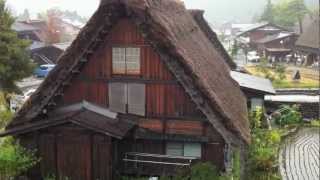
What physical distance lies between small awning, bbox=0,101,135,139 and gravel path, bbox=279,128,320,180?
7.19 m

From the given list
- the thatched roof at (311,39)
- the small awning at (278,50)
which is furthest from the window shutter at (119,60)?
the small awning at (278,50)

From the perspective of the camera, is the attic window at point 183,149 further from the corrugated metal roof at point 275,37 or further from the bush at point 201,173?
the corrugated metal roof at point 275,37

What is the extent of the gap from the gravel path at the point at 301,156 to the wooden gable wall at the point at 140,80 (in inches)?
237

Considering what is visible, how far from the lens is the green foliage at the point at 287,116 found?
26.0 metres

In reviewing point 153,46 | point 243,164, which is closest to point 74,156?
point 153,46

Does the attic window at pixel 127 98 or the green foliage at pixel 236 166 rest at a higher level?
the attic window at pixel 127 98

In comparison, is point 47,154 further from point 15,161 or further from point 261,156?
point 261,156

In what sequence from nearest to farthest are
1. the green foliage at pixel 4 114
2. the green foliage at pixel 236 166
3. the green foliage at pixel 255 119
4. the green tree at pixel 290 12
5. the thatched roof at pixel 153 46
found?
the thatched roof at pixel 153 46, the green foliage at pixel 236 166, the green foliage at pixel 255 119, the green foliage at pixel 4 114, the green tree at pixel 290 12

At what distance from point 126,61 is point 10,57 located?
1411 centimetres

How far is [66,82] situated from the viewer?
14.9 meters

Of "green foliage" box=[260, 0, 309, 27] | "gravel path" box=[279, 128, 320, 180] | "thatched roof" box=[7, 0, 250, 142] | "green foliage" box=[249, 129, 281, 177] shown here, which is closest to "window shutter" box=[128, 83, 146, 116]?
"thatched roof" box=[7, 0, 250, 142]

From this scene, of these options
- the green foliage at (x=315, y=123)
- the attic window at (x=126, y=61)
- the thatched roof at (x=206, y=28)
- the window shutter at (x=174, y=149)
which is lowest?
the green foliage at (x=315, y=123)

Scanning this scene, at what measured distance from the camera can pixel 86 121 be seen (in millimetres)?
13742

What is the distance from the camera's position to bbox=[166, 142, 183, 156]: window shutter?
1477cm
